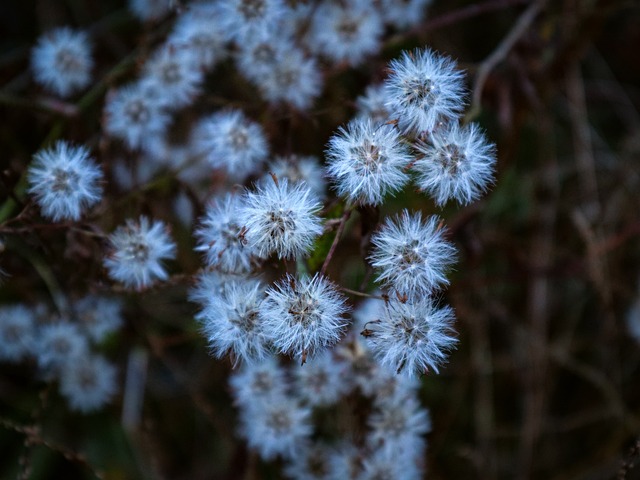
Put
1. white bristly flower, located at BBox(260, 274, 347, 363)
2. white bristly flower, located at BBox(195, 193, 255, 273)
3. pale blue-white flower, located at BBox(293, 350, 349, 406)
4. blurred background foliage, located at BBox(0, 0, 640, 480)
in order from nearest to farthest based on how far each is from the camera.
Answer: white bristly flower, located at BBox(260, 274, 347, 363)
white bristly flower, located at BBox(195, 193, 255, 273)
pale blue-white flower, located at BBox(293, 350, 349, 406)
blurred background foliage, located at BBox(0, 0, 640, 480)

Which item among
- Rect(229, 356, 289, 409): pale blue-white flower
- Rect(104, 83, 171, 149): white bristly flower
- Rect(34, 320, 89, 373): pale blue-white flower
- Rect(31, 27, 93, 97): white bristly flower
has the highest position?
Rect(31, 27, 93, 97): white bristly flower

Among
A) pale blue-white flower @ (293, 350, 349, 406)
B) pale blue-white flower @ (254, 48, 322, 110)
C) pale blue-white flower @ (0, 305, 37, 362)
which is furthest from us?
pale blue-white flower @ (0, 305, 37, 362)

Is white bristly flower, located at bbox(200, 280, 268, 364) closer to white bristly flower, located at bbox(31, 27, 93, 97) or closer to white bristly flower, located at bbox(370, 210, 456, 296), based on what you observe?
white bristly flower, located at bbox(370, 210, 456, 296)

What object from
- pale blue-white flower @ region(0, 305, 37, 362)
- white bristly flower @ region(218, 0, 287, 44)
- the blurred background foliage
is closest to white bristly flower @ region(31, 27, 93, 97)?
the blurred background foliage

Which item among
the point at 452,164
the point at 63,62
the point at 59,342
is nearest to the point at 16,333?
the point at 59,342

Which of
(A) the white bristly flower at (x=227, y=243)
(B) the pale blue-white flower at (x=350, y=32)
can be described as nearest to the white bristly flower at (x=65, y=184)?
(A) the white bristly flower at (x=227, y=243)

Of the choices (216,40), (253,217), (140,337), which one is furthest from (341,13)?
(140,337)

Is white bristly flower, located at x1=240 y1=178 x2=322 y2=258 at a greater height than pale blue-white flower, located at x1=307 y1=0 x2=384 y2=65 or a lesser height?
lesser

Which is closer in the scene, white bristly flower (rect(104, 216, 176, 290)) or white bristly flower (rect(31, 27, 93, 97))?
white bristly flower (rect(104, 216, 176, 290))
